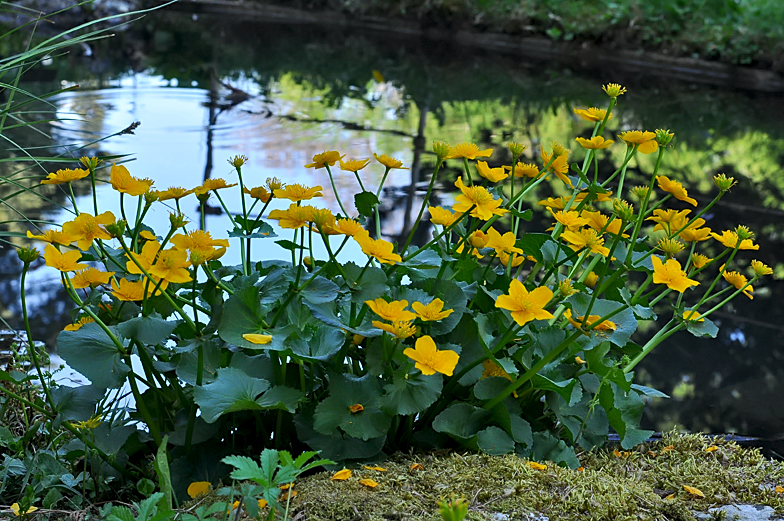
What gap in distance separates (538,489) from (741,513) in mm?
279

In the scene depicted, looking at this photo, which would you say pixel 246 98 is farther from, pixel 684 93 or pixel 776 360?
pixel 776 360

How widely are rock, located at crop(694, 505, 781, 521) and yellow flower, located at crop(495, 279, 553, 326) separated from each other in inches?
13.4

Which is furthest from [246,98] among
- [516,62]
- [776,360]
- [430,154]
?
[776,360]

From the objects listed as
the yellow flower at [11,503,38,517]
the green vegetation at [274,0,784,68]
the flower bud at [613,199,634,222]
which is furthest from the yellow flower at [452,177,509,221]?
the green vegetation at [274,0,784,68]

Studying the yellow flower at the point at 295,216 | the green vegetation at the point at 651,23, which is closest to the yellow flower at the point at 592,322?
the yellow flower at the point at 295,216

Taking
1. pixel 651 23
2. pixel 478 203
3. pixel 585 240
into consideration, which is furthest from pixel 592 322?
pixel 651 23

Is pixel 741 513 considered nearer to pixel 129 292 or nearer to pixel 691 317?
pixel 691 317

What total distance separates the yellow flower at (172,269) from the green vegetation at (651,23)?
6071 mm

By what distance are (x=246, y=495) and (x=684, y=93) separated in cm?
564

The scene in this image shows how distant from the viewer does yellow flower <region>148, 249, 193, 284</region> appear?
36.5 inches

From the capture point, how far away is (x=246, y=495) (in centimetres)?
77

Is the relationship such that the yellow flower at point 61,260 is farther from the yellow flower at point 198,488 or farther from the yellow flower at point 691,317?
the yellow flower at point 691,317

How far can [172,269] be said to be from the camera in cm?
94

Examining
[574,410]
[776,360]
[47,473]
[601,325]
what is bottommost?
[776,360]
